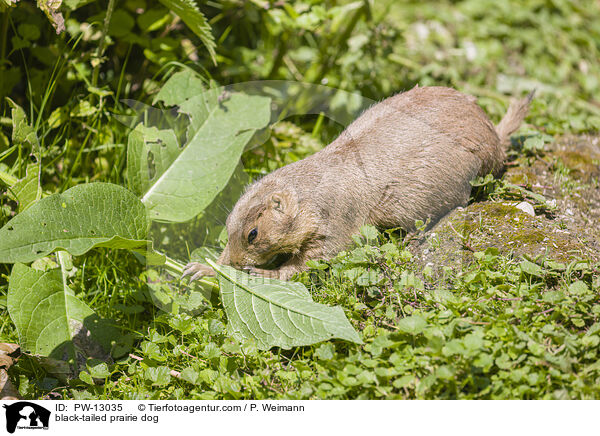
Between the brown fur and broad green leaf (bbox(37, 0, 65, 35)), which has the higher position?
broad green leaf (bbox(37, 0, 65, 35))

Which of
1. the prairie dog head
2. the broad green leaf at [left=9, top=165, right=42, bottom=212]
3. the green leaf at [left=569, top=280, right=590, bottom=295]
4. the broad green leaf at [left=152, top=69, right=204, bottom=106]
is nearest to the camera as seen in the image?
the green leaf at [left=569, top=280, right=590, bottom=295]

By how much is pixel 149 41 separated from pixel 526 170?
3351 mm

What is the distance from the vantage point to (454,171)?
3.85 metres

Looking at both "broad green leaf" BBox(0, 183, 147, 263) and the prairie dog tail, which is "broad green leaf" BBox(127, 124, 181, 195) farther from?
the prairie dog tail

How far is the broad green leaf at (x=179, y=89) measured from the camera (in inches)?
171

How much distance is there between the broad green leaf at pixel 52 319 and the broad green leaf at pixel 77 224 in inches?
13.2

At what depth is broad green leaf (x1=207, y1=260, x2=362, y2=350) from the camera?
9.86 feet

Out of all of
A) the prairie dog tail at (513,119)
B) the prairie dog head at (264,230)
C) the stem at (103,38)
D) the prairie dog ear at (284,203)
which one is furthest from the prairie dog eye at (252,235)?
the prairie dog tail at (513,119)

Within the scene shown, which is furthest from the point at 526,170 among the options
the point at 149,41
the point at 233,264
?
the point at 149,41
